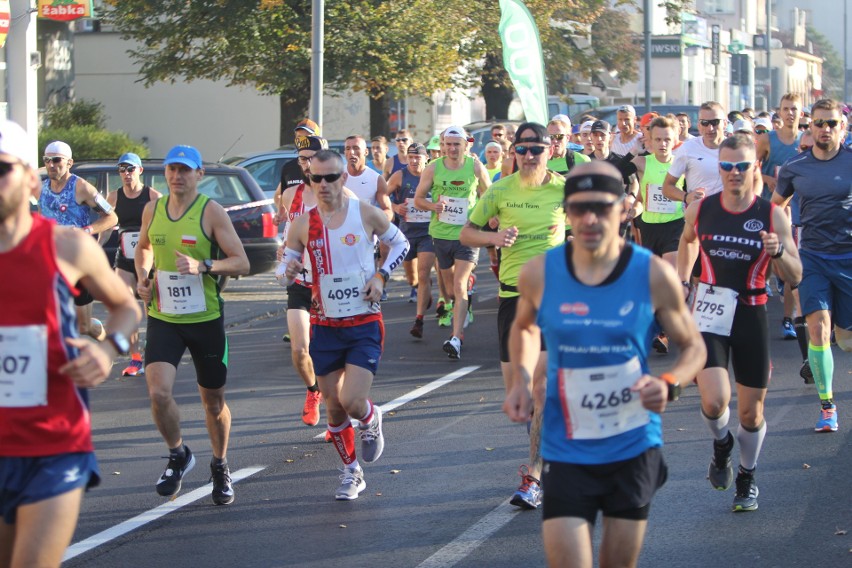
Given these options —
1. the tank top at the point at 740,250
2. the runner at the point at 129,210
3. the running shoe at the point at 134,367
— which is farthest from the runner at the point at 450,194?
the tank top at the point at 740,250

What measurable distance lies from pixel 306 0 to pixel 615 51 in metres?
22.1

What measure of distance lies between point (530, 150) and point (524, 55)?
8985mm

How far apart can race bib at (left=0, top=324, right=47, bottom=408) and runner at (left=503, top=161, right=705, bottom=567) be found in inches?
65.5

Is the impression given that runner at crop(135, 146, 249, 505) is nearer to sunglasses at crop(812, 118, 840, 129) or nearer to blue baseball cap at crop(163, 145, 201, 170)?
blue baseball cap at crop(163, 145, 201, 170)

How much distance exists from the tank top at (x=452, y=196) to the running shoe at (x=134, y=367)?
10.4ft

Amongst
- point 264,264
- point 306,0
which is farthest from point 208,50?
point 264,264

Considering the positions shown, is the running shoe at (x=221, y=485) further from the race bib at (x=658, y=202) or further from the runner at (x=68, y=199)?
the race bib at (x=658, y=202)

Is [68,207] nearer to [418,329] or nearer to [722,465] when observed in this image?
[418,329]

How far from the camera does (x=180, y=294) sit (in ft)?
24.0

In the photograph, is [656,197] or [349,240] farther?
[656,197]

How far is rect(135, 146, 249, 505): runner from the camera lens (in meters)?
7.29

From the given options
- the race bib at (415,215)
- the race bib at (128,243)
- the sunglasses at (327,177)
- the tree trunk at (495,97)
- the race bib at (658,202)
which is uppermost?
the tree trunk at (495,97)

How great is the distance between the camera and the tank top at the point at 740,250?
274 inches

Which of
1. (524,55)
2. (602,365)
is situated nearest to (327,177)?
(602,365)
